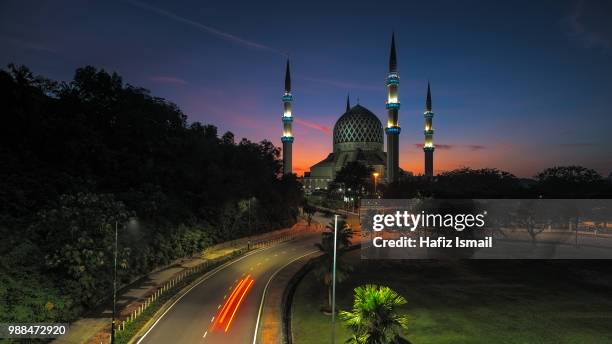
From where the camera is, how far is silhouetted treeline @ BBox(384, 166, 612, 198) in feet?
219

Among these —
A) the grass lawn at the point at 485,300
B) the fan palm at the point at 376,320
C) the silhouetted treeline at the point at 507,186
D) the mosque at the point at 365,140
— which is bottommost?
the grass lawn at the point at 485,300

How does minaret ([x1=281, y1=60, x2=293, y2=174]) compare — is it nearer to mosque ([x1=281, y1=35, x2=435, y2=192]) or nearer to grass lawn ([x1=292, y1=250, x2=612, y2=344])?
mosque ([x1=281, y1=35, x2=435, y2=192])

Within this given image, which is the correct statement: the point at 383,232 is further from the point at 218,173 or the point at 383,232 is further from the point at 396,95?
the point at 396,95

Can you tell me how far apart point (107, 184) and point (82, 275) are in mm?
20028

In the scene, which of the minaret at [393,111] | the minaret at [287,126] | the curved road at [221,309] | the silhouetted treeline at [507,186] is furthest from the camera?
the minaret at [287,126]

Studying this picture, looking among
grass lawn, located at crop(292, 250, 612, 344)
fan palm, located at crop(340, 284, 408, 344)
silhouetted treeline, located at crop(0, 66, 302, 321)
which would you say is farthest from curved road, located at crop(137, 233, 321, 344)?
fan palm, located at crop(340, 284, 408, 344)

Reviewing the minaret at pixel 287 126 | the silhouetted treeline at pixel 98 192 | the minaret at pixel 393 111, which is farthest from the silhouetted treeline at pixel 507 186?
the minaret at pixel 287 126

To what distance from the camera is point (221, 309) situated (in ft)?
102

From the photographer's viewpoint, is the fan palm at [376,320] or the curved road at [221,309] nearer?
the fan palm at [376,320]

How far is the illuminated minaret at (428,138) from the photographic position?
12369 cm

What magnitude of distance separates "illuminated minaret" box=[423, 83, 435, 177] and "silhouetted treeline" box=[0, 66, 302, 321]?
63.6m

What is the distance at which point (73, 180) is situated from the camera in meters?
39.4

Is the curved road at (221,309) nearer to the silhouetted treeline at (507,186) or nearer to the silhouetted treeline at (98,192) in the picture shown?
the silhouetted treeline at (98,192)

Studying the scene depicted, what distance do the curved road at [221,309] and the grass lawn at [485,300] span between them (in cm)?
354
